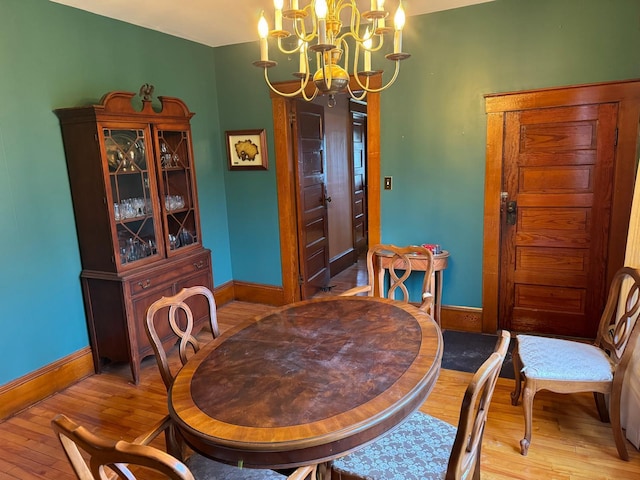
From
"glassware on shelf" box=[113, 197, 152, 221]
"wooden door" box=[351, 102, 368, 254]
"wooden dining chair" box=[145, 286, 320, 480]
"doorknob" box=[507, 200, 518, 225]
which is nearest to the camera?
"wooden dining chair" box=[145, 286, 320, 480]

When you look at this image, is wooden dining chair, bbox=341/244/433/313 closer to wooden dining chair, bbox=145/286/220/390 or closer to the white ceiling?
wooden dining chair, bbox=145/286/220/390

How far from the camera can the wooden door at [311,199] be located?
4.27 metres

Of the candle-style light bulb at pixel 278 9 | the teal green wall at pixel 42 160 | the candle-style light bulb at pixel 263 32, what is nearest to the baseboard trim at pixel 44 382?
the teal green wall at pixel 42 160

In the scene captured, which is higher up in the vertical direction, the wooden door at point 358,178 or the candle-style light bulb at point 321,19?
the candle-style light bulb at point 321,19

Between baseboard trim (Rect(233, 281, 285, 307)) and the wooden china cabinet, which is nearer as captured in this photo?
the wooden china cabinet

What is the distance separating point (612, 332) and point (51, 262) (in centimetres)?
349

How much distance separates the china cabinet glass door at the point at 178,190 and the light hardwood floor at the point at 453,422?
1.07 meters

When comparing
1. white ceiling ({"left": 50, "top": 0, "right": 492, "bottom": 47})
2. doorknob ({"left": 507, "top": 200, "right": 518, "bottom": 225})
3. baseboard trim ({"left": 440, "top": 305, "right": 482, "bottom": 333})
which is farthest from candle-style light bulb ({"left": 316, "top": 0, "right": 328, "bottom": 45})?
baseboard trim ({"left": 440, "top": 305, "right": 482, "bottom": 333})

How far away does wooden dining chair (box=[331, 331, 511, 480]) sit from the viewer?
4.38ft

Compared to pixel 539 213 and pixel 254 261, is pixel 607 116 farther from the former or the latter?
pixel 254 261

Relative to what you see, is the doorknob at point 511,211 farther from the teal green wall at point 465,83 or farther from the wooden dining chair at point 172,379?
the wooden dining chair at point 172,379

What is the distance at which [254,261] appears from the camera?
4512 mm

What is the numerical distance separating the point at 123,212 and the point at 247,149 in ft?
5.11

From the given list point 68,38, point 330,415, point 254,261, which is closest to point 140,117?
point 68,38
